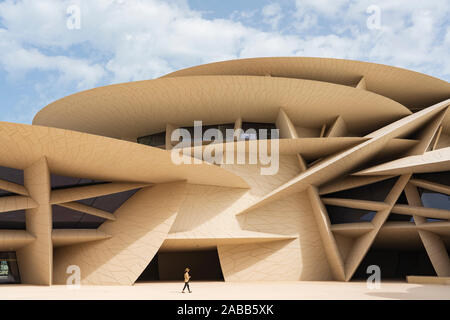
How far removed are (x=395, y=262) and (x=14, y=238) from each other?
23265 mm

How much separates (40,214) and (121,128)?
30.5ft

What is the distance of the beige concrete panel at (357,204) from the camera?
68.4 ft

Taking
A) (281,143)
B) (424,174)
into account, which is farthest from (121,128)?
(424,174)

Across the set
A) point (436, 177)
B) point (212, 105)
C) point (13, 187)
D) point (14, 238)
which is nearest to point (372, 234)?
point (436, 177)

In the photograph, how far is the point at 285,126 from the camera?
73.8 feet

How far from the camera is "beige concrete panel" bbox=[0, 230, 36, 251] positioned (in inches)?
612

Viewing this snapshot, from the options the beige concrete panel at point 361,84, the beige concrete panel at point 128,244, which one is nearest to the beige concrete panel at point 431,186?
the beige concrete panel at point 361,84

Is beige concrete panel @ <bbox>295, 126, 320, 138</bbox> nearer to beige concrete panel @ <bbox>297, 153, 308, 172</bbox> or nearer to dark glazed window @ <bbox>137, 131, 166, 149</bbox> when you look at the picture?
beige concrete panel @ <bbox>297, 153, 308, 172</bbox>

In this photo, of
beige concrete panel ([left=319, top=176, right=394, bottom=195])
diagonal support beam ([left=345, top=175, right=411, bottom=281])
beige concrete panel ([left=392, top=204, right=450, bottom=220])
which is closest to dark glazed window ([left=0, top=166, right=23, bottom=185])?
beige concrete panel ([left=319, top=176, right=394, bottom=195])

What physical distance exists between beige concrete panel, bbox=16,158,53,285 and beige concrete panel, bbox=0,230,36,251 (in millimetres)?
188

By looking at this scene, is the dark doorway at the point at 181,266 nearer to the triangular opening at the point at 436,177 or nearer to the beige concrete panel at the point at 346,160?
the beige concrete panel at the point at 346,160

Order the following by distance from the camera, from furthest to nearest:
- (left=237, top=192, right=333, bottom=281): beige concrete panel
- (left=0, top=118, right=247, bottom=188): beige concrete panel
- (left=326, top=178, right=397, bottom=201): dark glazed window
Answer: (left=326, top=178, right=397, bottom=201): dark glazed window → (left=237, top=192, right=333, bottom=281): beige concrete panel → (left=0, top=118, right=247, bottom=188): beige concrete panel

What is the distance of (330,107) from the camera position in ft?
73.1
